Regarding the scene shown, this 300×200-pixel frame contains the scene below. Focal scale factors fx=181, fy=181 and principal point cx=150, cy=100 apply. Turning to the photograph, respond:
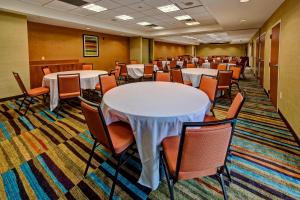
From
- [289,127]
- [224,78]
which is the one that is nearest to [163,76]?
[224,78]

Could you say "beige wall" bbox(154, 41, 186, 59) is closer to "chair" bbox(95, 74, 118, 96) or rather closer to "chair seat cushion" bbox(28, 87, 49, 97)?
"chair seat cushion" bbox(28, 87, 49, 97)

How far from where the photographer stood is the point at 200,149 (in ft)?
3.85

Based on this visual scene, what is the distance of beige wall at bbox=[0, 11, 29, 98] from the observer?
4.95m

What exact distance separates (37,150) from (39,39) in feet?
19.1

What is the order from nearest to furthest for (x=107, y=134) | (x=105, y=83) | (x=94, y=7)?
(x=107, y=134)
(x=105, y=83)
(x=94, y=7)

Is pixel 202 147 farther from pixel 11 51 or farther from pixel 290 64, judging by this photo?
pixel 11 51

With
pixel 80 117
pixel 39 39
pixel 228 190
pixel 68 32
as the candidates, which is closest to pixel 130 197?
pixel 228 190

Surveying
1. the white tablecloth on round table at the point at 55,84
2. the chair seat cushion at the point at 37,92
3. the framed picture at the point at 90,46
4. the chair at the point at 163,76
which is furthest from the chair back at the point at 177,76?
the framed picture at the point at 90,46

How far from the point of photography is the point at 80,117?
12.0 feet

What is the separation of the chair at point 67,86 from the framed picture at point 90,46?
536 cm

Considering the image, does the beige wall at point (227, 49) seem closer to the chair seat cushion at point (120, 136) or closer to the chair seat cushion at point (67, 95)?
the chair seat cushion at point (67, 95)

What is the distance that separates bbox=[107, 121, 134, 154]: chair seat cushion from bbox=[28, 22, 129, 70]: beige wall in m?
6.29

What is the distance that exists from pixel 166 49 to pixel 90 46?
9.81m

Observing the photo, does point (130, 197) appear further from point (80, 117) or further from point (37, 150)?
point (80, 117)
